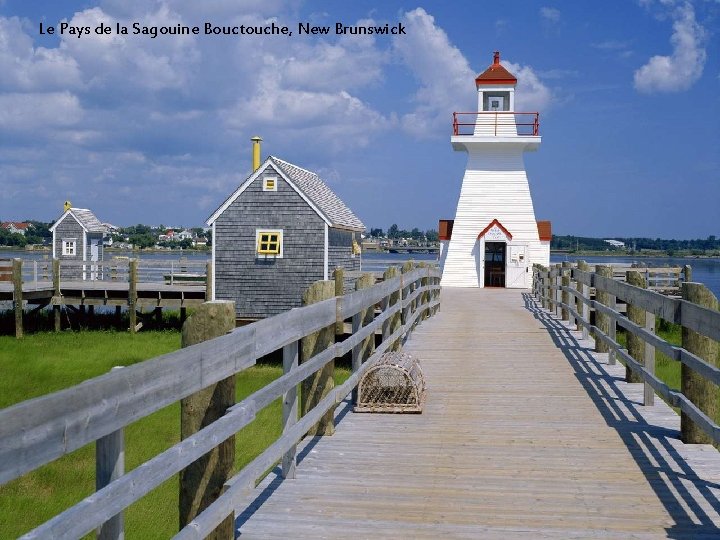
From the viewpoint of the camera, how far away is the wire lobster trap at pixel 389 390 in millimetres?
7291

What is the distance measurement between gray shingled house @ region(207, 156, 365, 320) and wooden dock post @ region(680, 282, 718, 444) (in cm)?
1974

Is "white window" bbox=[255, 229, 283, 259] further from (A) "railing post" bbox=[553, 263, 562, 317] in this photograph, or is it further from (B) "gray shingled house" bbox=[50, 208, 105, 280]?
(B) "gray shingled house" bbox=[50, 208, 105, 280]

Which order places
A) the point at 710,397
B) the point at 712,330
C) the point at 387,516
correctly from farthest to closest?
Answer: the point at 710,397, the point at 712,330, the point at 387,516

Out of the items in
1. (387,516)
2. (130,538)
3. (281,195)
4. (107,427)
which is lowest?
(130,538)

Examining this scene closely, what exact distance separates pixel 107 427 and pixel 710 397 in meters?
4.82

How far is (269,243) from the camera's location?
25.9m

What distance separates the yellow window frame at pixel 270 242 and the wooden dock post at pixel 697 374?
20.3 m

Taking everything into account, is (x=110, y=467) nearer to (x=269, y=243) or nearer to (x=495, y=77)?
(x=269, y=243)

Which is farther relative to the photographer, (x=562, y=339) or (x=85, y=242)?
(x=85, y=242)

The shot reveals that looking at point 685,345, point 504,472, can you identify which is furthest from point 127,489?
point 685,345

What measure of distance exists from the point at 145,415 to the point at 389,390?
4.93 meters

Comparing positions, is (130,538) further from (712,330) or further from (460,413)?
(712,330)

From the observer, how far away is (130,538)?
304 inches

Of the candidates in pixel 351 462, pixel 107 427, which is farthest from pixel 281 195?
pixel 107 427
